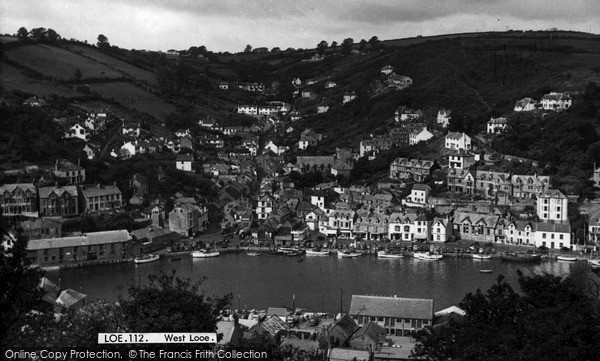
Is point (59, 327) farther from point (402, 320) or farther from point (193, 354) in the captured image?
point (402, 320)

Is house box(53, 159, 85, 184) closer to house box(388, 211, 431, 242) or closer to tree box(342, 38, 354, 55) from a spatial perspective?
house box(388, 211, 431, 242)

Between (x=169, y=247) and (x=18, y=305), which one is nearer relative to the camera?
(x=18, y=305)

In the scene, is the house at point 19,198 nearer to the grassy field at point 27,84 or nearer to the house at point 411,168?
the grassy field at point 27,84

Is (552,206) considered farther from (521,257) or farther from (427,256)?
(427,256)

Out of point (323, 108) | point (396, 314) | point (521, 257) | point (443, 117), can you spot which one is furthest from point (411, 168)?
point (323, 108)

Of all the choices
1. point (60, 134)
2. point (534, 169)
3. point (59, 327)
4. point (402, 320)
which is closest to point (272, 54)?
point (60, 134)

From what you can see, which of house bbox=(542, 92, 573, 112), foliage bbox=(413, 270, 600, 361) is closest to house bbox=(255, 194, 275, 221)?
house bbox=(542, 92, 573, 112)

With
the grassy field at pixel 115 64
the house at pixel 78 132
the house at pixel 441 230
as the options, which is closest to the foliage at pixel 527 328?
the house at pixel 441 230
